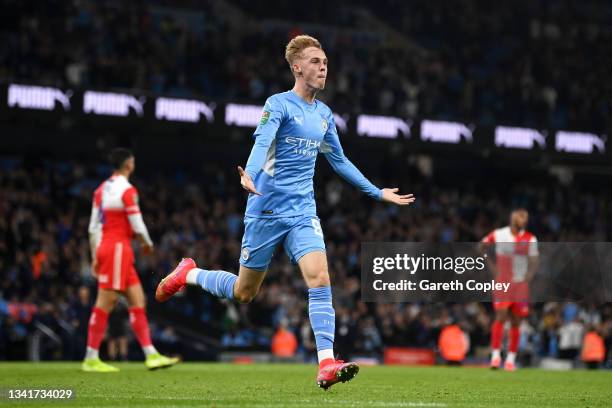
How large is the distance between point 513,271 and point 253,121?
14332mm

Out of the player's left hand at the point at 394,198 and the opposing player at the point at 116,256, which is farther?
the opposing player at the point at 116,256

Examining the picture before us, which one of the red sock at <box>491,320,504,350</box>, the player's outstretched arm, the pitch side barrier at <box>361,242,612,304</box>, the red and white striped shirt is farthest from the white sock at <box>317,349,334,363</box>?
the red sock at <box>491,320,504,350</box>

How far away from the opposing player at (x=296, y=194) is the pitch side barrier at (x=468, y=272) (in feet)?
5.28

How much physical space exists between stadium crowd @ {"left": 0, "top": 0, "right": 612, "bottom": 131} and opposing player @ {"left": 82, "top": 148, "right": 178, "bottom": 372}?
12.3 meters

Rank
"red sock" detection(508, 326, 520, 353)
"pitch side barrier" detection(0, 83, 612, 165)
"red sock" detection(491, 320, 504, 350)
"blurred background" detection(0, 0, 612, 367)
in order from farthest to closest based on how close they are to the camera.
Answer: "pitch side barrier" detection(0, 83, 612, 165)
"blurred background" detection(0, 0, 612, 367)
"red sock" detection(508, 326, 520, 353)
"red sock" detection(491, 320, 504, 350)

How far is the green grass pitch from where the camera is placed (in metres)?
7.43

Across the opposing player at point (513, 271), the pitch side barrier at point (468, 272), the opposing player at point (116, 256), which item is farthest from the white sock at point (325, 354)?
the opposing player at point (116, 256)

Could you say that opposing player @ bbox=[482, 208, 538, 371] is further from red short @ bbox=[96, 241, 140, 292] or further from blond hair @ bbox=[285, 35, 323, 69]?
red short @ bbox=[96, 241, 140, 292]

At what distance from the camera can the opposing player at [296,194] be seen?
7922 mm

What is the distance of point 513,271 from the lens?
40.7 feet

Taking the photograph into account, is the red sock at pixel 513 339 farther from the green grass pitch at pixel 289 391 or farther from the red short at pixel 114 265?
the red short at pixel 114 265

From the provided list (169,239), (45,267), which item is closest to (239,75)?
(169,239)

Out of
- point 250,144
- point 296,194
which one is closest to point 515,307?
point 296,194

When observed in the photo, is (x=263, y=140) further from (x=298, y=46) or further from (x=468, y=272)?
(x=468, y=272)
